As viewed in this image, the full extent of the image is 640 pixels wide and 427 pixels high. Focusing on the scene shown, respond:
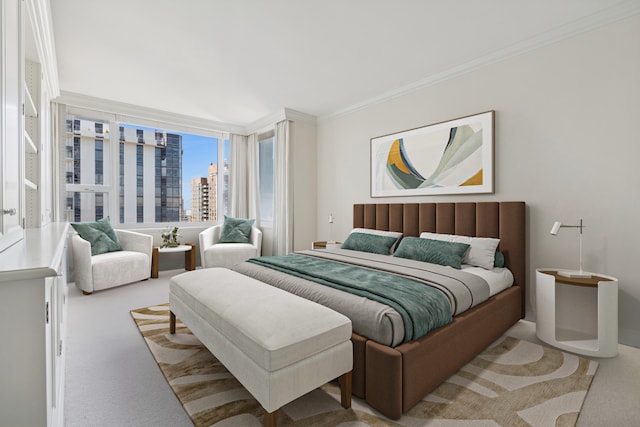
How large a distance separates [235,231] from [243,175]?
1285 millimetres

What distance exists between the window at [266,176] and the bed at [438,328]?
2.32 metres

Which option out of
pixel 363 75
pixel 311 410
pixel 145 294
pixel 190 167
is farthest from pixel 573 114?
pixel 190 167

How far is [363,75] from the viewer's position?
11.7ft

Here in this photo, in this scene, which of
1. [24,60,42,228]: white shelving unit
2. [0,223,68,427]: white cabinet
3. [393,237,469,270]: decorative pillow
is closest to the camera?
[0,223,68,427]: white cabinet

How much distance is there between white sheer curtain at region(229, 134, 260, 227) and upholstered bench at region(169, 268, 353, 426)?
3.95 meters

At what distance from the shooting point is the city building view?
4.59 m

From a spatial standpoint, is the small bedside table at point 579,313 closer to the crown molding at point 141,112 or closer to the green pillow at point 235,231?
the green pillow at point 235,231

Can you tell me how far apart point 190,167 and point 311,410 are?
5011 mm

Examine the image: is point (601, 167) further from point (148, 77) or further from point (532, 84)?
point (148, 77)

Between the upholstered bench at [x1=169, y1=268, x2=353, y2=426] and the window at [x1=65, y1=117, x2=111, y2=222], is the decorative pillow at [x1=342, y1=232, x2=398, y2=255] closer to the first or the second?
the upholstered bench at [x1=169, y1=268, x2=353, y2=426]

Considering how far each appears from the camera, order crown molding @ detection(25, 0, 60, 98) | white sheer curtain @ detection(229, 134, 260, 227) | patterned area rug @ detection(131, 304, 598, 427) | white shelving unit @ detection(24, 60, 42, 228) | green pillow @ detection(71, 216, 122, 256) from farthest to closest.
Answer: white sheer curtain @ detection(229, 134, 260, 227) < green pillow @ detection(71, 216, 122, 256) < white shelving unit @ detection(24, 60, 42, 228) < crown molding @ detection(25, 0, 60, 98) < patterned area rug @ detection(131, 304, 598, 427)

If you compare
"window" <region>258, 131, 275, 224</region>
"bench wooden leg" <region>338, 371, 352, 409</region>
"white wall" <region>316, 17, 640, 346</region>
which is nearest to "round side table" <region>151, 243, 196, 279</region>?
"window" <region>258, 131, 275, 224</region>

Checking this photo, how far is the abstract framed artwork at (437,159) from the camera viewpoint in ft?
10.4

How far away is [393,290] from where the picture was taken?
1988mm
